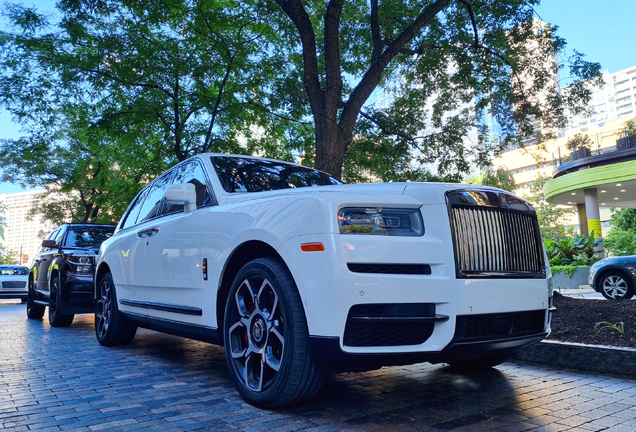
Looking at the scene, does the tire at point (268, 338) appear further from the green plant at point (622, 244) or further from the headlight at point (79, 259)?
the green plant at point (622, 244)

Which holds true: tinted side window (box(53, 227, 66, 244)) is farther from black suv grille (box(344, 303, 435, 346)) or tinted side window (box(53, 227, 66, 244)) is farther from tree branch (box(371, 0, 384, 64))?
black suv grille (box(344, 303, 435, 346))

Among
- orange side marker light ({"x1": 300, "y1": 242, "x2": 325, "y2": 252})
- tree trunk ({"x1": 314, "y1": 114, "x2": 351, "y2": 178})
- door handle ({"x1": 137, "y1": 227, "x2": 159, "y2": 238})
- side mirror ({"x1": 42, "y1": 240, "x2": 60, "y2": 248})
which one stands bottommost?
orange side marker light ({"x1": 300, "y1": 242, "x2": 325, "y2": 252})

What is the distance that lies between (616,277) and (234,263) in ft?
37.1

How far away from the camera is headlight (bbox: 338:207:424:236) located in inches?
123

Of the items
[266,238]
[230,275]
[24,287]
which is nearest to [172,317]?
[230,275]

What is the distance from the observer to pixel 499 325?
3287 mm

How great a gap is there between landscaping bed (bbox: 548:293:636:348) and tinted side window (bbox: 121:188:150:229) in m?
4.84

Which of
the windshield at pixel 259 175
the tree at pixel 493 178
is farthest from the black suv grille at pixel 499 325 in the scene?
the tree at pixel 493 178

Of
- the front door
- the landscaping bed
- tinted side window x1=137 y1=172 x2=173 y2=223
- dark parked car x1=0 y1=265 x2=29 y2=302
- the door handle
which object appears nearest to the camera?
the front door

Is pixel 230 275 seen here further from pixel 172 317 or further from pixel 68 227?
pixel 68 227

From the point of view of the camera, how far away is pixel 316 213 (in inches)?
125

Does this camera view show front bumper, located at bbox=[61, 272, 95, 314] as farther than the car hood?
Yes

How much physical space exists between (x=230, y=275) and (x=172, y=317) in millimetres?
1020

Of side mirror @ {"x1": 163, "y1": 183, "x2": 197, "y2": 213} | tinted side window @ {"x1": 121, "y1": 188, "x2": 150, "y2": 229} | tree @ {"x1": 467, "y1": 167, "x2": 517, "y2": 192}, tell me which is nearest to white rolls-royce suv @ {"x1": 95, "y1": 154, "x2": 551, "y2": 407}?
side mirror @ {"x1": 163, "y1": 183, "x2": 197, "y2": 213}
